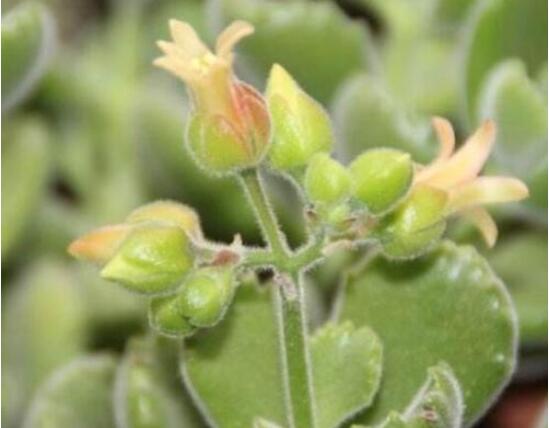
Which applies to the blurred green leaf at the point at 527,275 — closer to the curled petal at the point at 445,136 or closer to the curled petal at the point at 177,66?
the curled petal at the point at 445,136

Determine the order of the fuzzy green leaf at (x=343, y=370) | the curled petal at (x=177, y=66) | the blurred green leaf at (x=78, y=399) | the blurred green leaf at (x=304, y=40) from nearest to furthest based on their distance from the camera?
the curled petal at (x=177, y=66) < the fuzzy green leaf at (x=343, y=370) < the blurred green leaf at (x=78, y=399) < the blurred green leaf at (x=304, y=40)

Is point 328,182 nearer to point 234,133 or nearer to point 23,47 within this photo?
point 234,133

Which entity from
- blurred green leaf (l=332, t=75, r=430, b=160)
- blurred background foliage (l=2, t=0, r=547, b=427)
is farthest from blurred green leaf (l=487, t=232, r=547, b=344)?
blurred green leaf (l=332, t=75, r=430, b=160)

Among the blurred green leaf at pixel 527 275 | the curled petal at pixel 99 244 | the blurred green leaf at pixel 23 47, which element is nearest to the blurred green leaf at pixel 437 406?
the curled petal at pixel 99 244

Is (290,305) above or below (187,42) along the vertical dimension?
below

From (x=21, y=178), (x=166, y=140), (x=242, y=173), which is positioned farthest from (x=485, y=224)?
(x=21, y=178)
